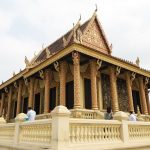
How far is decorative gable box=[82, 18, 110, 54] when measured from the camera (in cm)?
1398

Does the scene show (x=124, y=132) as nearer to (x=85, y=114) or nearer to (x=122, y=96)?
(x=85, y=114)

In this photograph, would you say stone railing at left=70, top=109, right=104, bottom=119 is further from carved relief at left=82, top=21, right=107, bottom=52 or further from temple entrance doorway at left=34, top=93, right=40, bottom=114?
carved relief at left=82, top=21, right=107, bottom=52

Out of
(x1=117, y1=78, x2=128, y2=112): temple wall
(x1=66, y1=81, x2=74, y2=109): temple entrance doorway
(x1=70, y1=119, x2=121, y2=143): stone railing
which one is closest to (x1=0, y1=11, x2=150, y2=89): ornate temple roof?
(x1=117, y1=78, x2=128, y2=112): temple wall

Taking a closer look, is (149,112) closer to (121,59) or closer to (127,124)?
(121,59)

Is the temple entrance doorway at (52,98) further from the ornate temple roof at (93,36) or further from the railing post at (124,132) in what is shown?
the railing post at (124,132)

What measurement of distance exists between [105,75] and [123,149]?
762 centimetres

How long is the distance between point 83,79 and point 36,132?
6.42m

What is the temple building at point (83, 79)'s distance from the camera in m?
10.5

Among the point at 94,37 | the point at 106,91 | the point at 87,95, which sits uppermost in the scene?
the point at 94,37

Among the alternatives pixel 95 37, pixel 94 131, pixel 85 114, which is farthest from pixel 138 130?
pixel 95 37

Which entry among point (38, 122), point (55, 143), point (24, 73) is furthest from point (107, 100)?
point (55, 143)

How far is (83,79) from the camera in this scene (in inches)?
461

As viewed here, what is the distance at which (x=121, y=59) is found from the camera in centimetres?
1208

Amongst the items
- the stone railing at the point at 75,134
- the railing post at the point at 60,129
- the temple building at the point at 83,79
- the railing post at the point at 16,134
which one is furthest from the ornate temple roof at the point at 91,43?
the railing post at the point at 60,129
